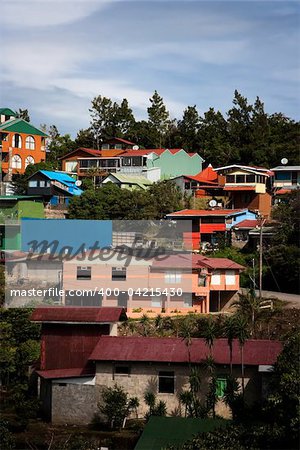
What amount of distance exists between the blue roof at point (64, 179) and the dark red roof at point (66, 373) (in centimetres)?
1167

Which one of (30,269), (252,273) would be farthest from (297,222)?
(30,269)

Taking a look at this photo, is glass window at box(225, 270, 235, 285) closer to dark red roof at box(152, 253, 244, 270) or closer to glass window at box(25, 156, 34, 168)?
dark red roof at box(152, 253, 244, 270)

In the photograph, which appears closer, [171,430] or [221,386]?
[171,430]

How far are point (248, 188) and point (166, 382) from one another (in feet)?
40.1

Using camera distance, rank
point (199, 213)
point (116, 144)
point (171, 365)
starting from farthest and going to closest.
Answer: point (116, 144), point (199, 213), point (171, 365)

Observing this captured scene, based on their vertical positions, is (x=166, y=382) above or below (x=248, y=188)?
below

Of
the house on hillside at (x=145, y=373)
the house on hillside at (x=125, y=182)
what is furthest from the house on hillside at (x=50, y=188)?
the house on hillside at (x=145, y=373)

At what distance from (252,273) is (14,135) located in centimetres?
1340

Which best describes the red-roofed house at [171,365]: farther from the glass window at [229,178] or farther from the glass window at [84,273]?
the glass window at [229,178]

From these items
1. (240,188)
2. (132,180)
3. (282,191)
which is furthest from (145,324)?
(282,191)

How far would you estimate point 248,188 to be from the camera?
874 inches

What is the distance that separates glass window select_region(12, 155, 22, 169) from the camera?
2667cm

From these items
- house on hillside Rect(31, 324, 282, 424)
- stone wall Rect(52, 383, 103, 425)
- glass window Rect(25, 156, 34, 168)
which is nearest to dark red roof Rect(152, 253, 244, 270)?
house on hillside Rect(31, 324, 282, 424)

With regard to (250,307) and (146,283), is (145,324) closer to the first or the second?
(146,283)
